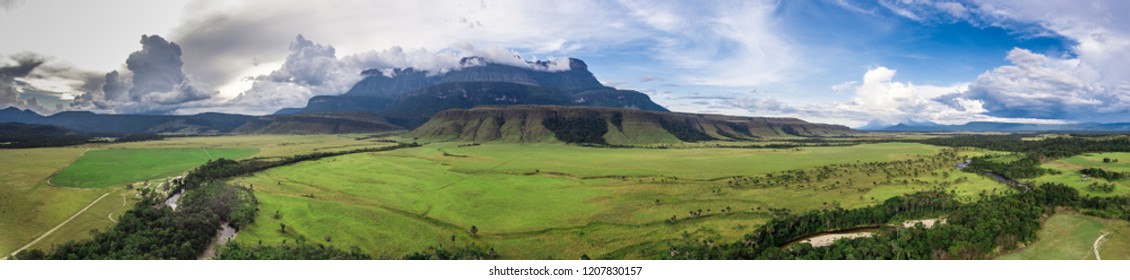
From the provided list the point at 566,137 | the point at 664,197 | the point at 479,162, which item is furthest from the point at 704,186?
the point at 566,137

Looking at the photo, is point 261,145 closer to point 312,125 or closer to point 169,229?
point 169,229

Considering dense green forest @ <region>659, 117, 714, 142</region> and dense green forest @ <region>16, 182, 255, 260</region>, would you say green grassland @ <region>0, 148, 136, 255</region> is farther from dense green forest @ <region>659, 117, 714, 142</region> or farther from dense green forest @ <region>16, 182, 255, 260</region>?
dense green forest @ <region>659, 117, 714, 142</region>

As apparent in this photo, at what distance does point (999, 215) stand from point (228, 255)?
33.5 m

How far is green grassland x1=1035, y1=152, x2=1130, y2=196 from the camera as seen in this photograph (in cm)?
2845

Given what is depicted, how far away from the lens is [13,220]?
14602mm

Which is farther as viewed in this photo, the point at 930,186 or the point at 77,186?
the point at 930,186

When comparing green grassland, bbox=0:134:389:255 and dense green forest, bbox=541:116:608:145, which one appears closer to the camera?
green grassland, bbox=0:134:389:255

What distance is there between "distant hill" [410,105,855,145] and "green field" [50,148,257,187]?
6288 centimetres

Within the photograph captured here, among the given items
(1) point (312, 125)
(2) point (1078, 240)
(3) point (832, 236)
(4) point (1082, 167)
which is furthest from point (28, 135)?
(1) point (312, 125)

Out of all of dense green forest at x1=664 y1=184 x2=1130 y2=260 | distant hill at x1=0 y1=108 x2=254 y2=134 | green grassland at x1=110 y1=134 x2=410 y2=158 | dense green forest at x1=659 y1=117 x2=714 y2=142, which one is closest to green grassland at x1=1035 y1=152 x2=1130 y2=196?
dense green forest at x1=664 y1=184 x2=1130 y2=260

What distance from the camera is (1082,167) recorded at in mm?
36906

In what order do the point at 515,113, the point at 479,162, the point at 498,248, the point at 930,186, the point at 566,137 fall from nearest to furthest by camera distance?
the point at 498,248 < the point at 930,186 < the point at 479,162 < the point at 566,137 < the point at 515,113

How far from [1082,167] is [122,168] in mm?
71972

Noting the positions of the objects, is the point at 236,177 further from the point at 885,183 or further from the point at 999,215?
the point at 885,183
